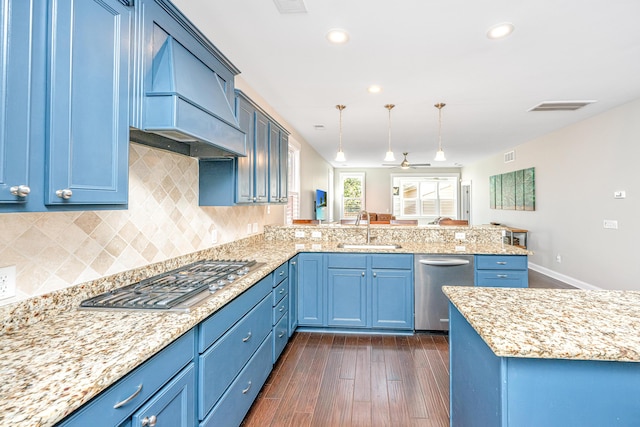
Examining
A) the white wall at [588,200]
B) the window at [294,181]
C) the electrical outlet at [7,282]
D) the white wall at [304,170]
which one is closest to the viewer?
the electrical outlet at [7,282]

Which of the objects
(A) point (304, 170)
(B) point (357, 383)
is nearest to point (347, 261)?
(B) point (357, 383)

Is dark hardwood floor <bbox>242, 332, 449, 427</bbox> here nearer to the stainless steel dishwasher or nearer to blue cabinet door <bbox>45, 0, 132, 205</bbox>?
the stainless steel dishwasher

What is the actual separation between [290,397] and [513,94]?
392cm

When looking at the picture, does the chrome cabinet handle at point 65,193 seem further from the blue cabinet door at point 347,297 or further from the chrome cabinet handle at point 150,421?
the blue cabinet door at point 347,297

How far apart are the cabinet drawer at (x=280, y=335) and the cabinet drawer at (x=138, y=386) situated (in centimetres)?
120

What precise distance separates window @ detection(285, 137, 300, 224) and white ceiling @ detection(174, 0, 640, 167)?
2.39ft

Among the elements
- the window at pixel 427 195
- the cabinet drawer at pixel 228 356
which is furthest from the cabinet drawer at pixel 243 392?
the window at pixel 427 195

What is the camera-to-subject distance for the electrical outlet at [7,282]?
3.73 ft

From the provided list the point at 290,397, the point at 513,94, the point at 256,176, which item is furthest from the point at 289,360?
the point at 513,94

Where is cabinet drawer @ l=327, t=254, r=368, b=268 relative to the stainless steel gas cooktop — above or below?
below

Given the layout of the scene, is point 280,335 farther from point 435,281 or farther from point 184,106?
point 184,106

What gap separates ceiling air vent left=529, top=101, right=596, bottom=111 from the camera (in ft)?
12.7

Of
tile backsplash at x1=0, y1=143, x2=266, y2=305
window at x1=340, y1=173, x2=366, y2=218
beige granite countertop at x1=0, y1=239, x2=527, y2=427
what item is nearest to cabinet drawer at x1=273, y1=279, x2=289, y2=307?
tile backsplash at x1=0, y1=143, x2=266, y2=305

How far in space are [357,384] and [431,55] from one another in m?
2.76
